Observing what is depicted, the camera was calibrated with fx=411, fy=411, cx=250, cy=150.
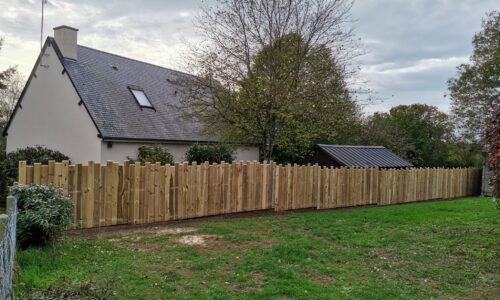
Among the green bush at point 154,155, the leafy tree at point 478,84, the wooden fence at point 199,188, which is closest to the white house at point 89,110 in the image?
the green bush at point 154,155

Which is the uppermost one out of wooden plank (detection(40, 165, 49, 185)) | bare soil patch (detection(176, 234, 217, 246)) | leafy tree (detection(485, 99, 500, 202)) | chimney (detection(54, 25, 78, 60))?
chimney (detection(54, 25, 78, 60))

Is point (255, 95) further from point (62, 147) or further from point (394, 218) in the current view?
point (62, 147)

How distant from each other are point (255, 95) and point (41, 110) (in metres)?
10.5

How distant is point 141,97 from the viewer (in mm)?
19953

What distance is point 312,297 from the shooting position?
16.0ft

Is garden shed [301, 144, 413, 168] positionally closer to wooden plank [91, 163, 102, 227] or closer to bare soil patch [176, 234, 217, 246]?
bare soil patch [176, 234, 217, 246]

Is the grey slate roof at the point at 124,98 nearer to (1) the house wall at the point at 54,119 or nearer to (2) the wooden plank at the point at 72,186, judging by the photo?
(1) the house wall at the point at 54,119

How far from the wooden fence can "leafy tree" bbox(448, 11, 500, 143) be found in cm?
1366

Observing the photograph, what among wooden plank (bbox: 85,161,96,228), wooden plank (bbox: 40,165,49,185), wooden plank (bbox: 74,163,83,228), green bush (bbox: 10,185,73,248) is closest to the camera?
green bush (bbox: 10,185,73,248)

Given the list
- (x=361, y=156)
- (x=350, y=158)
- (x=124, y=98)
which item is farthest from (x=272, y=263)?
(x=124, y=98)

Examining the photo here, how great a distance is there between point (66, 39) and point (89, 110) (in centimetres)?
390

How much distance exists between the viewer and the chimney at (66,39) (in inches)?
697

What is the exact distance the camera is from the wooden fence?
8417 millimetres

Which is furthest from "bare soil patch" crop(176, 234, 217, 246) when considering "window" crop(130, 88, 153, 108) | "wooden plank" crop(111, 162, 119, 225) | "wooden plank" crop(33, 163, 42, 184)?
"window" crop(130, 88, 153, 108)
